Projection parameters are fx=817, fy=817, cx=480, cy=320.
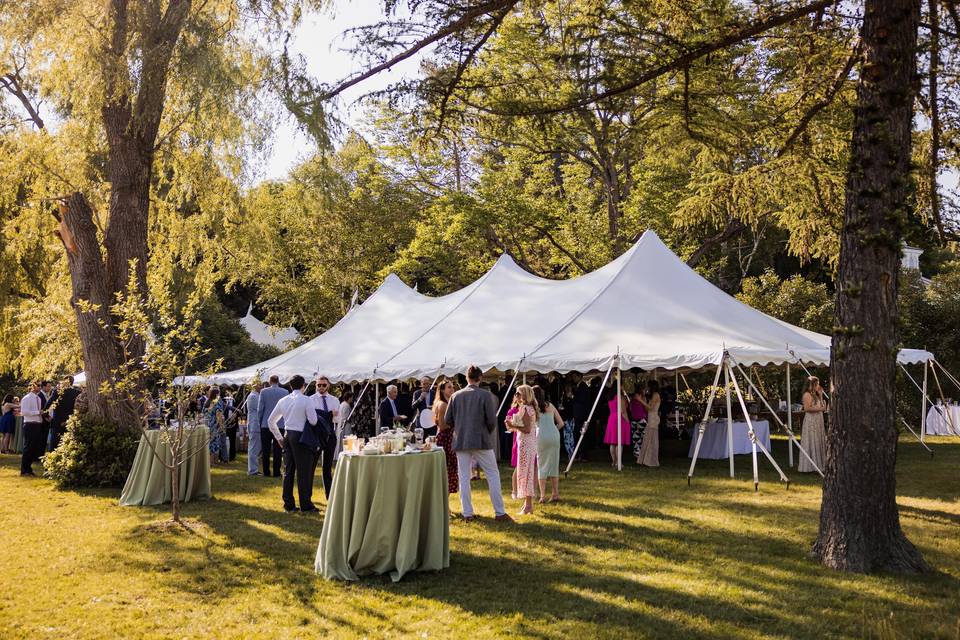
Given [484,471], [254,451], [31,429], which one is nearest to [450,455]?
[484,471]

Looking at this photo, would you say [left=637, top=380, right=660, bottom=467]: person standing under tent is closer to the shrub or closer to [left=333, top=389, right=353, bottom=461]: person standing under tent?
[left=333, top=389, right=353, bottom=461]: person standing under tent

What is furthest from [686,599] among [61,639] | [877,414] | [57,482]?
[57,482]

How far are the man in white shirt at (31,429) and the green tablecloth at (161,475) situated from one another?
416 cm

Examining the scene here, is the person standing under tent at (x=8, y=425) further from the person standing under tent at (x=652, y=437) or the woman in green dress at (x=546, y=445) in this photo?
the woman in green dress at (x=546, y=445)

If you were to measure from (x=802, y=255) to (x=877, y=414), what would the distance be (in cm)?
421

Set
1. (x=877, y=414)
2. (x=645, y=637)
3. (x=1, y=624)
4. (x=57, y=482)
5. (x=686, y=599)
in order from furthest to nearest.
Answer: (x=57, y=482), (x=877, y=414), (x=686, y=599), (x=1, y=624), (x=645, y=637)

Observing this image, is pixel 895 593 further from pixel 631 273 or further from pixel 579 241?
pixel 579 241

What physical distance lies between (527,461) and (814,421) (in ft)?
15.6

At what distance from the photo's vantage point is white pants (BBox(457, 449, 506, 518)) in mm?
7945

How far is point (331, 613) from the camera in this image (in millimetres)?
5215

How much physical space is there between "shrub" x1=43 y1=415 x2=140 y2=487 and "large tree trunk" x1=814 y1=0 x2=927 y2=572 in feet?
29.7

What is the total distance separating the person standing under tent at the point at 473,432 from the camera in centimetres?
788

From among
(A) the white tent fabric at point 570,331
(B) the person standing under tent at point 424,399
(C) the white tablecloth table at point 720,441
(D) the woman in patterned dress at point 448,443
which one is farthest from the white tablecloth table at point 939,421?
(D) the woman in patterned dress at point 448,443

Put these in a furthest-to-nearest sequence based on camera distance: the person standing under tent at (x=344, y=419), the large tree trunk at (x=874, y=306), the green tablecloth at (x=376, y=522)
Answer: the person standing under tent at (x=344, y=419) < the green tablecloth at (x=376, y=522) < the large tree trunk at (x=874, y=306)
